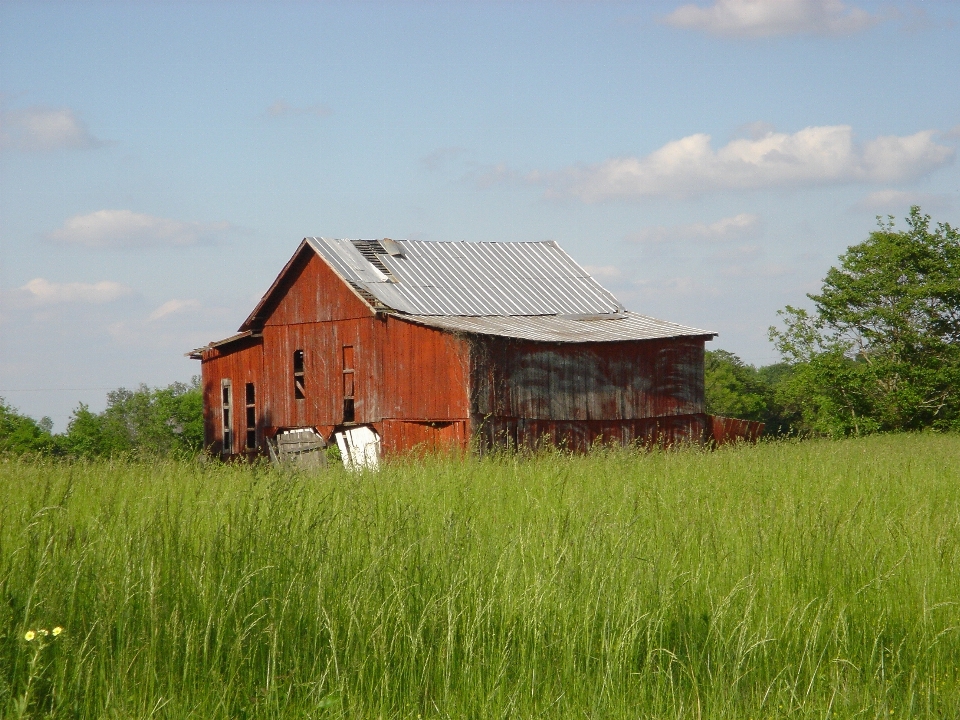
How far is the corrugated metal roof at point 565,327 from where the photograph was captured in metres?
21.7

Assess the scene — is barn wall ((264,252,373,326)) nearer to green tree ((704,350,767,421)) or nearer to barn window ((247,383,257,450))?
barn window ((247,383,257,450))

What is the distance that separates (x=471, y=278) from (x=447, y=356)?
17.6 ft

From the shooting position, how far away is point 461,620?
4.89m

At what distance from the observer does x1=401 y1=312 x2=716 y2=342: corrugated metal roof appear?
21656 mm

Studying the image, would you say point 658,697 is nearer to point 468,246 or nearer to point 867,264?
point 468,246

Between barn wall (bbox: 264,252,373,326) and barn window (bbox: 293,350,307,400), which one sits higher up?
barn wall (bbox: 264,252,373,326)

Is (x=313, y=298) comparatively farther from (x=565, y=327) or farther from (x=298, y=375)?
(x=565, y=327)

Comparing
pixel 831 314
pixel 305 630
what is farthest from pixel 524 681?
pixel 831 314

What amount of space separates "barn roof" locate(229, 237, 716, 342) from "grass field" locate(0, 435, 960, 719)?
15.5 meters

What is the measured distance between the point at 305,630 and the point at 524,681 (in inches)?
42.6

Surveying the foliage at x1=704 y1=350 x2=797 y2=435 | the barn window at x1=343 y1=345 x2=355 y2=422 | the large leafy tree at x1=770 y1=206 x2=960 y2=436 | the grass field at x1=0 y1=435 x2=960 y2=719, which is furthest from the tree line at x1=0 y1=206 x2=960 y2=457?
the grass field at x1=0 y1=435 x2=960 y2=719

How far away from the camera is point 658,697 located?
4.39 meters

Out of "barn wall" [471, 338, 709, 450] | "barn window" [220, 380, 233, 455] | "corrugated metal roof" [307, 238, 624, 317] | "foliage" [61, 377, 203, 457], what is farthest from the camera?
"foliage" [61, 377, 203, 457]

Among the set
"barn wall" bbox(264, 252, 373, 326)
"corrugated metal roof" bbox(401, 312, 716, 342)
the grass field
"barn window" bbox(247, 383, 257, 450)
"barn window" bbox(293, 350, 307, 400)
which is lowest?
the grass field
